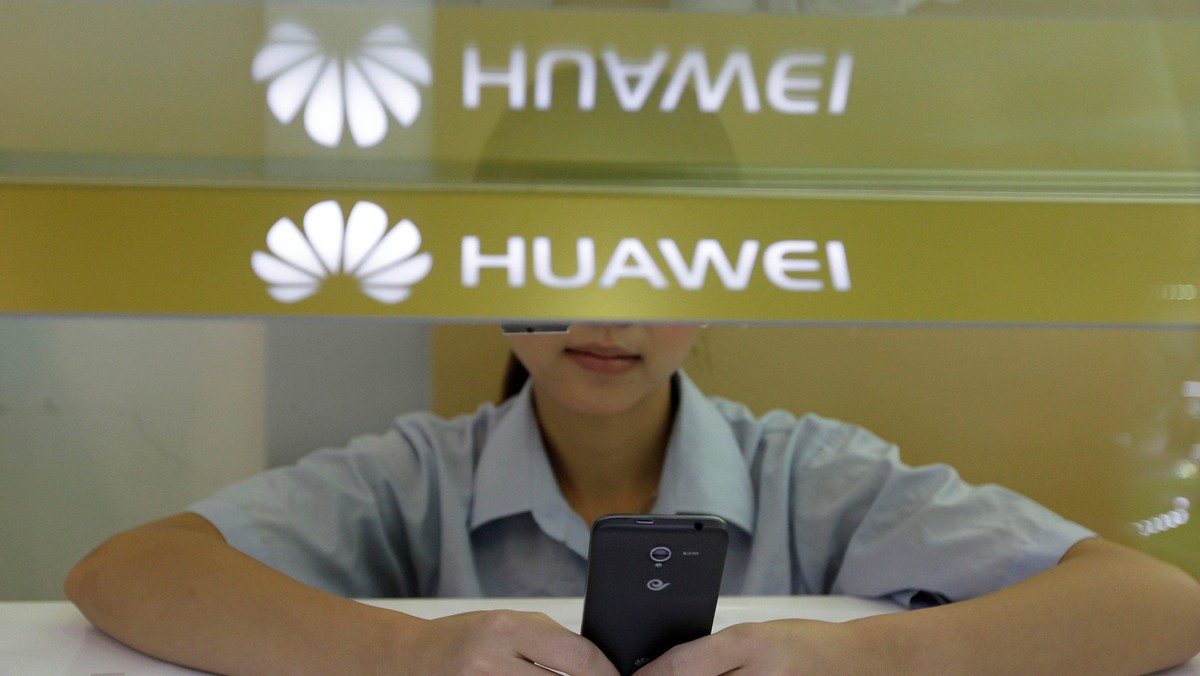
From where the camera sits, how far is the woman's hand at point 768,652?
0.38 metres

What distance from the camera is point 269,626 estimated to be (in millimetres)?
439

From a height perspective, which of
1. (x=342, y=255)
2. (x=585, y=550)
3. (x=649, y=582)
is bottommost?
(x=585, y=550)

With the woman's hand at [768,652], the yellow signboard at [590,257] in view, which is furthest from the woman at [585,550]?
the yellow signboard at [590,257]

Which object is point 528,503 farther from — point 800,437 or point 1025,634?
point 1025,634

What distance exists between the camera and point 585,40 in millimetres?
256

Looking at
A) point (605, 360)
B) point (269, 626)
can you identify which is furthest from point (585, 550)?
point (269, 626)

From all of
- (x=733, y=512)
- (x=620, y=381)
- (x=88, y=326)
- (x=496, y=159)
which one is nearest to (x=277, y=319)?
(x=496, y=159)

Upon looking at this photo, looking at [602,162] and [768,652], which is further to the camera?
[768,652]

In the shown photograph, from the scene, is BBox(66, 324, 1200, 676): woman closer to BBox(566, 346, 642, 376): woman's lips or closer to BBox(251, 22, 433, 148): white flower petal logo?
BBox(566, 346, 642, 376): woman's lips

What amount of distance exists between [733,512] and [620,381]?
15 centimetres

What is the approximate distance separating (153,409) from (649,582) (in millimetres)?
784

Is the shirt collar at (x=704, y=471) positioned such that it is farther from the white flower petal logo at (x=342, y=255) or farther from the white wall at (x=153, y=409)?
the white flower petal logo at (x=342, y=255)

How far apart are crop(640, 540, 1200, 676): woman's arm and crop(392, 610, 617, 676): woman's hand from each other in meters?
0.06

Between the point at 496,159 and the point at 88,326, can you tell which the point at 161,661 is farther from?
the point at 88,326
